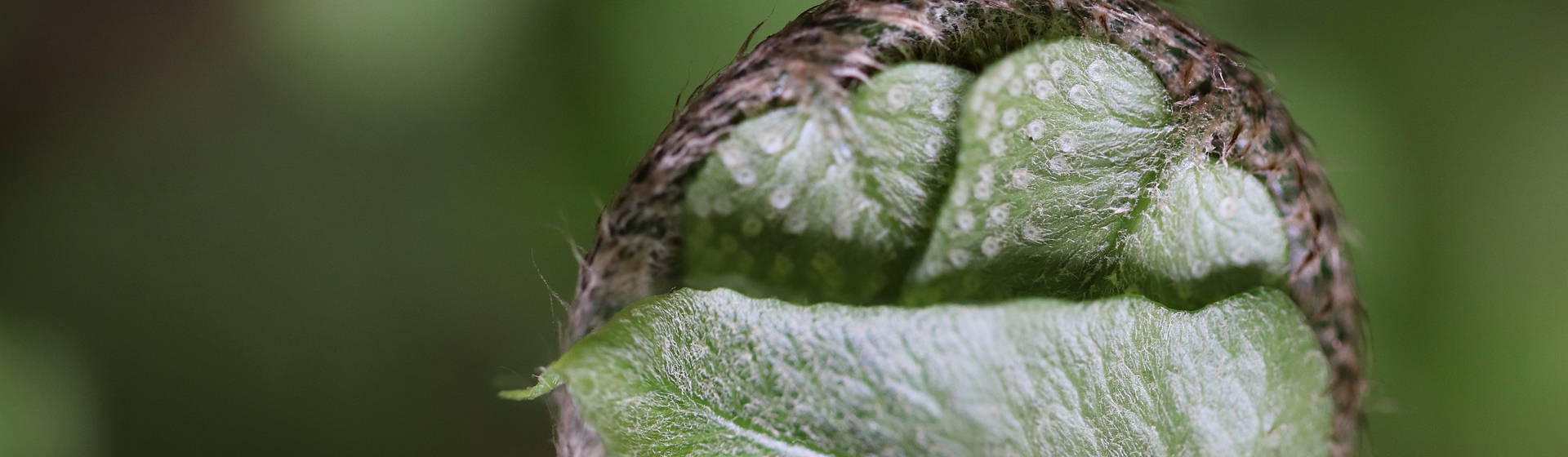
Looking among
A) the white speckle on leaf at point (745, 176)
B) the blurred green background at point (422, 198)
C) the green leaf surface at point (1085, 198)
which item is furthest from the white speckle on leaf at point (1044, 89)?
the blurred green background at point (422, 198)

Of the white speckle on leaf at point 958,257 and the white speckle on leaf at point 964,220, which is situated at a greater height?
the white speckle on leaf at point 964,220

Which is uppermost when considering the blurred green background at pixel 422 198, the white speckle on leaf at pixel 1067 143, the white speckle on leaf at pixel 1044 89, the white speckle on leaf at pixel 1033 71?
the white speckle on leaf at pixel 1033 71

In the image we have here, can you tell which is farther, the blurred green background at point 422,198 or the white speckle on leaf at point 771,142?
the blurred green background at point 422,198

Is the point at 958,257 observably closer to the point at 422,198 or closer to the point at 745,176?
the point at 745,176

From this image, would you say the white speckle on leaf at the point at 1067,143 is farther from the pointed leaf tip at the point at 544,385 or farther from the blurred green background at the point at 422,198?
the blurred green background at the point at 422,198

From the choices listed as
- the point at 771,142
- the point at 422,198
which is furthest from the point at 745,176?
the point at 422,198

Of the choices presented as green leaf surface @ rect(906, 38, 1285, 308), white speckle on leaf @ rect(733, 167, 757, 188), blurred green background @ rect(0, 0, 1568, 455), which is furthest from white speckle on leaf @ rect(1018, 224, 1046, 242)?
blurred green background @ rect(0, 0, 1568, 455)
